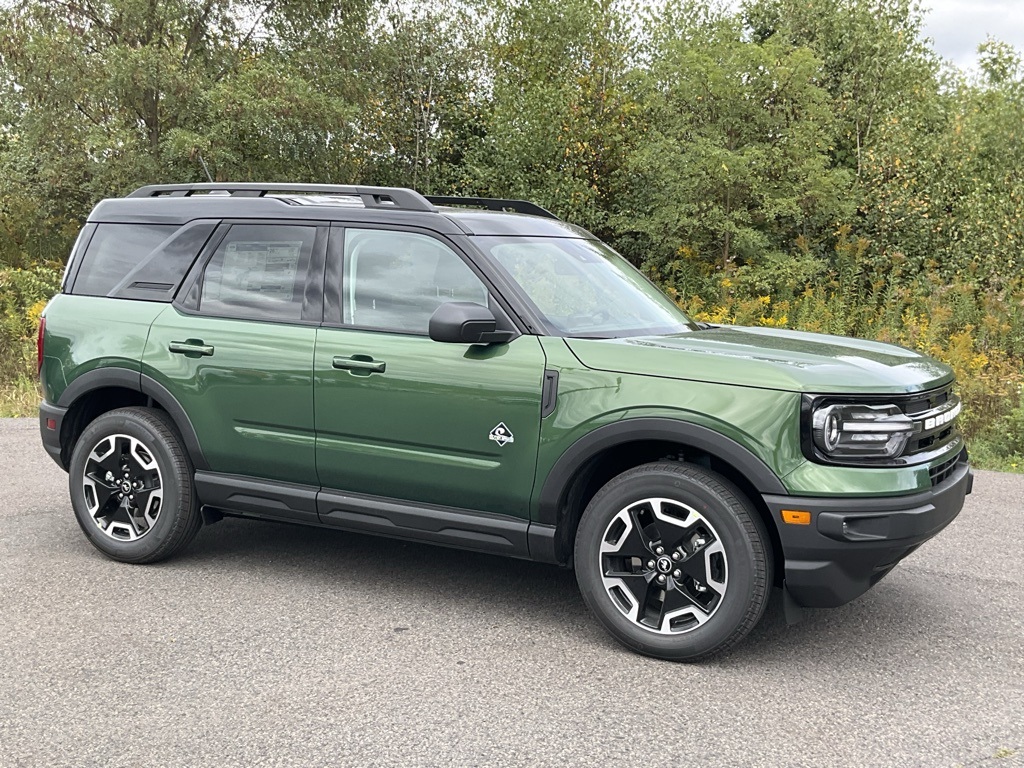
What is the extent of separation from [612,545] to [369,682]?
1.13 m

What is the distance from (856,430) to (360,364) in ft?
7.22

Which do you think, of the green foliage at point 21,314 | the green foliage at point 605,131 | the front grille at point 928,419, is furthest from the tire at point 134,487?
the green foliage at point 21,314

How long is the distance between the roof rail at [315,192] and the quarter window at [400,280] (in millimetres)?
169

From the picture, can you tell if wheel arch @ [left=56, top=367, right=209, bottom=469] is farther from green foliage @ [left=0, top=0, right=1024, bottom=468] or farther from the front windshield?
green foliage @ [left=0, top=0, right=1024, bottom=468]

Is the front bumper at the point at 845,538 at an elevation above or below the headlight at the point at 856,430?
below

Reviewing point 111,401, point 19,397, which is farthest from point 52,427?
point 19,397

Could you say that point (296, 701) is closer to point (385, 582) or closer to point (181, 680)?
point (181, 680)

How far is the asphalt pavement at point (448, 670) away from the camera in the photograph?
3428 mm

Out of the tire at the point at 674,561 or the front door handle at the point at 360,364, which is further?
the front door handle at the point at 360,364

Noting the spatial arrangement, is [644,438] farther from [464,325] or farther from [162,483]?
[162,483]

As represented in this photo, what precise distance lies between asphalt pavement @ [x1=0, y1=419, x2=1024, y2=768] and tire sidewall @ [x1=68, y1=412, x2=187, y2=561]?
0.12 m

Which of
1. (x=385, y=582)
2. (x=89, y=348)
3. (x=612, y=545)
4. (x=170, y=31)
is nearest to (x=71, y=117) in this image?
(x=170, y=31)

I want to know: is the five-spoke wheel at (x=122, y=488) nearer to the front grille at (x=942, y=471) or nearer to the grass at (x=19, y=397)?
the front grille at (x=942, y=471)

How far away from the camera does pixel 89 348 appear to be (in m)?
5.59
